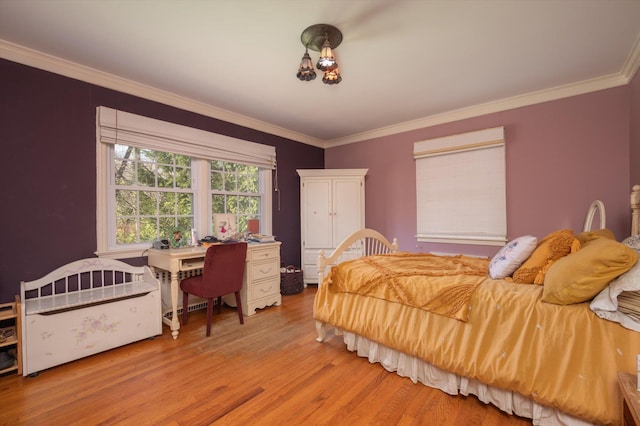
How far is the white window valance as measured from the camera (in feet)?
8.34

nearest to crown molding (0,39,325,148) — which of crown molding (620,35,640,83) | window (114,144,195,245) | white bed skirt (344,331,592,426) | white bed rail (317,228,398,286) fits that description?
window (114,144,195,245)

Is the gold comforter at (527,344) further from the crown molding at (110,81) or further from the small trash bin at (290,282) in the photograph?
the crown molding at (110,81)

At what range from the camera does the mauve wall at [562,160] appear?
2637 millimetres

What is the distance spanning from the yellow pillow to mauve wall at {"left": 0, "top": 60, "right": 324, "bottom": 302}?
345cm

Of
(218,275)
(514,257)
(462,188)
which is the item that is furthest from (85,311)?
(462,188)

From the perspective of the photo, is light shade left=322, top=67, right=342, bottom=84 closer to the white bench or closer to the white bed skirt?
the white bed skirt

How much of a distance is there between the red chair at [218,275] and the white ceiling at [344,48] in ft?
5.43

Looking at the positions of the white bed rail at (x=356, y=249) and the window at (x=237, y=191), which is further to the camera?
the window at (x=237, y=191)

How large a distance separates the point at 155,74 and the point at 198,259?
1806 millimetres

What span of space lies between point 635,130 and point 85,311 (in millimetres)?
4814

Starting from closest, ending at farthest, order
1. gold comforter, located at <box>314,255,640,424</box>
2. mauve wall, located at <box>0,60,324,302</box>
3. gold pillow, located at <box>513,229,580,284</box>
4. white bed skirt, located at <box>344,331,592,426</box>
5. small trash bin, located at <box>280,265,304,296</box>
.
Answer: gold comforter, located at <box>314,255,640,424</box> < white bed skirt, located at <box>344,331,592,426</box> < gold pillow, located at <box>513,229,580,284</box> < mauve wall, located at <box>0,60,324,302</box> < small trash bin, located at <box>280,265,304,296</box>

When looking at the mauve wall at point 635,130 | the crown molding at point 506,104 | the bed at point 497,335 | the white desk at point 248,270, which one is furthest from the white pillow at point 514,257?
the white desk at point 248,270

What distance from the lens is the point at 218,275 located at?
2.57 m

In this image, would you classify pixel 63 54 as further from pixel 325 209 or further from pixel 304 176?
pixel 325 209
